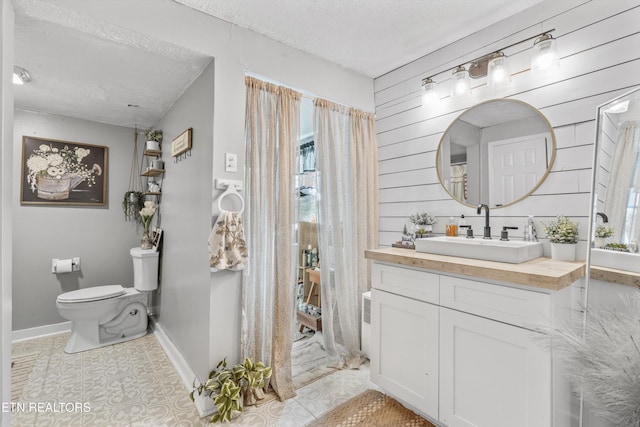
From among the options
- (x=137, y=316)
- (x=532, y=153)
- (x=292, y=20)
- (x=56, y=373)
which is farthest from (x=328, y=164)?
(x=56, y=373)

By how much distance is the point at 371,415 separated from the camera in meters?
1.75

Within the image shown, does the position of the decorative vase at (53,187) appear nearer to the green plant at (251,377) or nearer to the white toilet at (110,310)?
the white toilet at (110,310)

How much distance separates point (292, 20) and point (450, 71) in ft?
4.00

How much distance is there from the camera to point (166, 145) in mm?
2760

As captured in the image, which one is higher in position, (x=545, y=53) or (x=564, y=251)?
(x=545, y=53)

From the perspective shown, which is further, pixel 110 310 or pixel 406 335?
pixel 110 310

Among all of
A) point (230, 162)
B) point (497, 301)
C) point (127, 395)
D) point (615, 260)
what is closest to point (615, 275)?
point (615, 260)

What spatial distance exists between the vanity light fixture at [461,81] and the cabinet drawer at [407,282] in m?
1.32

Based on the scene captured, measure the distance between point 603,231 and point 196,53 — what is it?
7.67 feet

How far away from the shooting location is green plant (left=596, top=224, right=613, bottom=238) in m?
1.25

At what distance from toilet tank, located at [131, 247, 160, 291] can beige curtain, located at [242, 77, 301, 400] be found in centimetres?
151

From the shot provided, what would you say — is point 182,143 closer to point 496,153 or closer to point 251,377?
point 251,377

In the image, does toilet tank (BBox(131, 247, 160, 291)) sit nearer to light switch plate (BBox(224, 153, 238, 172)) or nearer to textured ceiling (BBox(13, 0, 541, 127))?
textured ceiling (BBox(13, 0, 541, 127))

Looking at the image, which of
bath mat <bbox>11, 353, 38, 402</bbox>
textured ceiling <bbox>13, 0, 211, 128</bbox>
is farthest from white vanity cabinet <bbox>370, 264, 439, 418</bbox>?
bath mat <bbox>11, 353, 38, 402</bbox>
